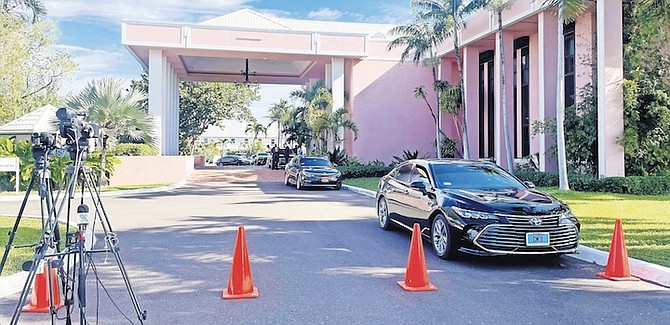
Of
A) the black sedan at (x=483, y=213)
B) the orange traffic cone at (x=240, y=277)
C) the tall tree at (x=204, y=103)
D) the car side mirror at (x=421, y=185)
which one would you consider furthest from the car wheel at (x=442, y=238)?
the tall tree at (x=204, y=103)

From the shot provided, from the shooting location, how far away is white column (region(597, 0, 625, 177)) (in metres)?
18.4

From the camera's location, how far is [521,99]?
27234 mm

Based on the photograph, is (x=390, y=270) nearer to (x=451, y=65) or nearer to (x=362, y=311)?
(x=362, y=311)

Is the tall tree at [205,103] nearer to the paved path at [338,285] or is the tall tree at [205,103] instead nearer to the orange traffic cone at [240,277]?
the paved path at [338,285]

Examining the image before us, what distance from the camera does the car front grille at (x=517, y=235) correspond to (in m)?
7.56

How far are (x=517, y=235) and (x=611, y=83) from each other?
1326 cm

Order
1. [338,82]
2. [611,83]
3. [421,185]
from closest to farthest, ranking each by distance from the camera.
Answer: [421,185]
[611,83]
[338,82]

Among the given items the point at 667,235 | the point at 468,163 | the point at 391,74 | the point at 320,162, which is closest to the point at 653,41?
the point at 667,235

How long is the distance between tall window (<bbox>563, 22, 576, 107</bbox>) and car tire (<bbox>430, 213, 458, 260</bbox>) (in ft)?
54.7

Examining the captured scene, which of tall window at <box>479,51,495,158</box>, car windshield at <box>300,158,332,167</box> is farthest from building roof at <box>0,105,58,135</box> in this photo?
tall window at <box>479,51,495,158</box>

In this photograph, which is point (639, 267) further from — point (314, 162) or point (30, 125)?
point (30, 125)

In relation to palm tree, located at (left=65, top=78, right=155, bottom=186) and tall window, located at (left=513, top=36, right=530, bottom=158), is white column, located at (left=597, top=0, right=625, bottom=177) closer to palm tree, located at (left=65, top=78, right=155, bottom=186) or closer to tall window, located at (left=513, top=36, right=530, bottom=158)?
A: tall window, located at (left=513, top=36, right=530, bottom=158)

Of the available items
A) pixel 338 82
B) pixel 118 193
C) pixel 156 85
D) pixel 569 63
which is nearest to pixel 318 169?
pixel 118 193

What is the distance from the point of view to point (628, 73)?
1981 cm
